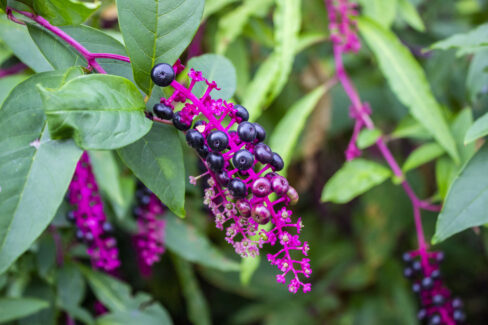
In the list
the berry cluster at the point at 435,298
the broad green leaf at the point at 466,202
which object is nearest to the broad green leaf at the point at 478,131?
the broad green leaf at the point at 466,202

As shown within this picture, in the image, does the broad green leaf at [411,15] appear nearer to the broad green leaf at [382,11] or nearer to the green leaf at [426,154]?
the broad green leaf at [382,11]

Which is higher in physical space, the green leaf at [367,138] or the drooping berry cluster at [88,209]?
the green leaf at [367,138]

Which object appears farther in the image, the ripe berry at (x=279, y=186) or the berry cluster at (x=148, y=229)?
the berry cluster at (x=148, y=229)

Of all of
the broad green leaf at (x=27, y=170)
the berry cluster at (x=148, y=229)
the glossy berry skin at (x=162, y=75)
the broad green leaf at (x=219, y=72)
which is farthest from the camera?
the berry cluster at (x=148, y=229)

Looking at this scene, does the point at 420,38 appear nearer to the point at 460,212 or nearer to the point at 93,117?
the point at 460,212

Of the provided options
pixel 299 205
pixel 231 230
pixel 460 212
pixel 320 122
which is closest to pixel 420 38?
pixel 320 122

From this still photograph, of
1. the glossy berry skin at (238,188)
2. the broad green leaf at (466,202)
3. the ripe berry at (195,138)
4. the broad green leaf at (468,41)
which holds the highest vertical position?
the broad green leaf at (468,41)

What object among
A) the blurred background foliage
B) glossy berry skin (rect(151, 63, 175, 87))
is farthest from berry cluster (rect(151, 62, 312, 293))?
the blurred background foliage
